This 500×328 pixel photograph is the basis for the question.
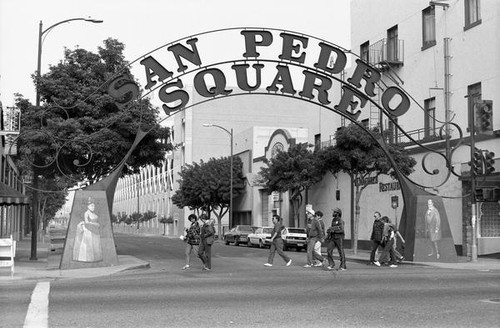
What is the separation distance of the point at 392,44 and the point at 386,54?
1.98 ft

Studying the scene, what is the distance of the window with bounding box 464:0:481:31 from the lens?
2744 centimetres

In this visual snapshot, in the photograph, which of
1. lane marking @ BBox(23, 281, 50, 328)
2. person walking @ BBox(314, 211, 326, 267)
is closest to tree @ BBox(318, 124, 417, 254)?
person walking @ BBox(314, 211, 326, 267)

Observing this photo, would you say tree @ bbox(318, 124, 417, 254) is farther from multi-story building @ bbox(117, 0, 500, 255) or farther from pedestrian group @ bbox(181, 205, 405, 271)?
pedestrian group @ bbox(181, 205, 405, 271)

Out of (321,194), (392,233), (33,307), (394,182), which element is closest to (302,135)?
(321,194)

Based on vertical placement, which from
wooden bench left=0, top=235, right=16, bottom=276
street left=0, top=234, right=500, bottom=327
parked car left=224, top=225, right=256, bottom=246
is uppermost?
wooden bench left=0, top=235, right=16, bottom=276

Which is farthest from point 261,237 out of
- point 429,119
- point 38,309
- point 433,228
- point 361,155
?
point 38,309

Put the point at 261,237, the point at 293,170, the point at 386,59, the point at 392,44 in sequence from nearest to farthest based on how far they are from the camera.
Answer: the point at 392,44
the point at 386,59
the point at 293,170
the point at 261,237

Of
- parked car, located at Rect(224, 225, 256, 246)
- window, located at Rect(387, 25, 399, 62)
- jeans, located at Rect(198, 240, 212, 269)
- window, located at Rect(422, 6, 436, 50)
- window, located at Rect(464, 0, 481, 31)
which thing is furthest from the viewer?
parked car, located at Rect(224, 225, 256, 246)

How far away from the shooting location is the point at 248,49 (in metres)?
22.2

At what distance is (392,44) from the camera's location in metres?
33.9

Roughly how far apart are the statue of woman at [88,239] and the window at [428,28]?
1865 cm

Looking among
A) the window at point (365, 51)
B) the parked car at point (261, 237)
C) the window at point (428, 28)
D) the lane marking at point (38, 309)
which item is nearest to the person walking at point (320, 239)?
the lane marking at point (38, 309)

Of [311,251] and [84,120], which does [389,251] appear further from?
[84,120]

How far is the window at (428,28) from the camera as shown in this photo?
99.9ft
